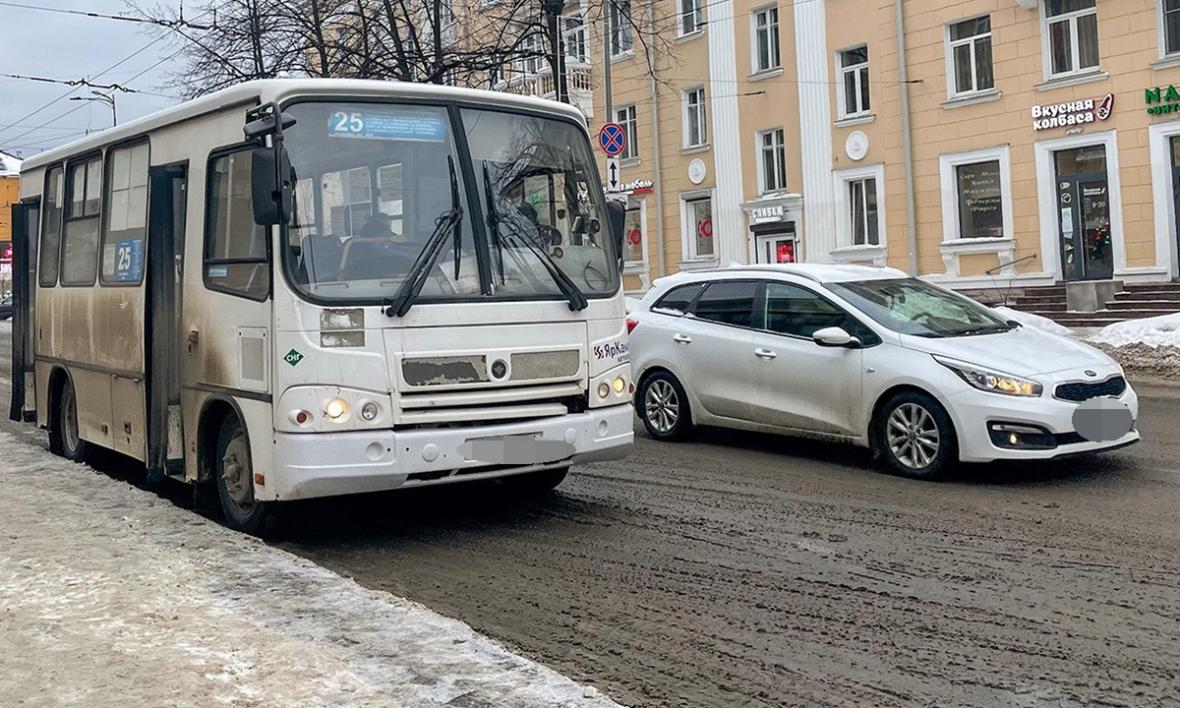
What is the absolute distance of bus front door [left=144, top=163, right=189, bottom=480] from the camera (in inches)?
338

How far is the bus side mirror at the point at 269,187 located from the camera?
6.99 metres

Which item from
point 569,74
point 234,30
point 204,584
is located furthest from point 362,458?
point 569,74

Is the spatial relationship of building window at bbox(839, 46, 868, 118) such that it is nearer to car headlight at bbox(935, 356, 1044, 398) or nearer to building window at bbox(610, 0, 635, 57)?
building window at bbox(610, 0, 635, 57)

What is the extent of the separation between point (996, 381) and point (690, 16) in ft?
87.9

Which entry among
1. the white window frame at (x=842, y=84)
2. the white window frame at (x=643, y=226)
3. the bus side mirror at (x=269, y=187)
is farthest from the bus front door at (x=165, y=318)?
the white window frame at (x=643, y=226)

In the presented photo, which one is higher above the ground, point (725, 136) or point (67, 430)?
point (725, 136)

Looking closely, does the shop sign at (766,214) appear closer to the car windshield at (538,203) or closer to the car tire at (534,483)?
the car tire at (534,483)

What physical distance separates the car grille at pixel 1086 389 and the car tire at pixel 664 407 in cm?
357

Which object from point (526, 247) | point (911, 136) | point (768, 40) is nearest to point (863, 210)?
point (911, 136)

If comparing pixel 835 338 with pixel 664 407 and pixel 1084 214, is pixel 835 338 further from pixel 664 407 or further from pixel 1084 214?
pixel 1084 214

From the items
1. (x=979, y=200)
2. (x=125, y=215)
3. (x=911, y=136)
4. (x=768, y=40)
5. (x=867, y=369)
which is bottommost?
(x=867, y=369)

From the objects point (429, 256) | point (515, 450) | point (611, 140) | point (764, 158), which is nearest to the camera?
point (429, 256)

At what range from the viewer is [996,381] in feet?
28.8

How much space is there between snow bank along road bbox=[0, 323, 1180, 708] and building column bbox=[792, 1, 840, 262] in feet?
67.3
